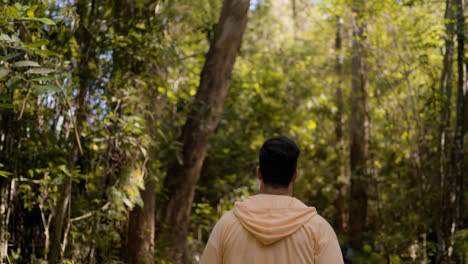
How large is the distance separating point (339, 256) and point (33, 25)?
10.3 ft

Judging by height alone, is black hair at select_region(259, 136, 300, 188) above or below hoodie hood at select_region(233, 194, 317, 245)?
above

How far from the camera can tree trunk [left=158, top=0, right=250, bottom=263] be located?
587cm

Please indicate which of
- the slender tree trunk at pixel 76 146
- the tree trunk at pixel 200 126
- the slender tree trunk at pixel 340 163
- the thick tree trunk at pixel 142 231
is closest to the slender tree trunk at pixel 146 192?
the thick tree trunk at pixel 142 231

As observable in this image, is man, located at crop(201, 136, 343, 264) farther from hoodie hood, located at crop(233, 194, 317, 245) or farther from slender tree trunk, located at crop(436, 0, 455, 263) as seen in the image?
slender tree trunk, located at crop(436, 0, 455, 263)

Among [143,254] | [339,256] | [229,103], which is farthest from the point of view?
[229,103]

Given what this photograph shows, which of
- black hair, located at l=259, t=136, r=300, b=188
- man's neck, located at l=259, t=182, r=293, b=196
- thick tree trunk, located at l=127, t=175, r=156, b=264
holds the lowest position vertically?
thick tree trunk, located at l=127, t=175, r=156, b=264

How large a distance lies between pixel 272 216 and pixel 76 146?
8.03 ft

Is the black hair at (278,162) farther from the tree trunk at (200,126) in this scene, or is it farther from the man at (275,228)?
the tree trunk at (200,126)

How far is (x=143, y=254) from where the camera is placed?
5277mm

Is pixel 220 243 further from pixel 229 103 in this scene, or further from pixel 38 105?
pixel 229 103

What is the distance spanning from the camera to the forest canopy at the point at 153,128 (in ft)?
13.2

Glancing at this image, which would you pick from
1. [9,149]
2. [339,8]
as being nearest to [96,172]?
[9,149]

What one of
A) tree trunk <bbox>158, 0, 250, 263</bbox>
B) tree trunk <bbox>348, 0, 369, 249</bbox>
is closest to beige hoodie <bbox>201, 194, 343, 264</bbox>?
tree trunk <bbox>158, 0, 250, 263</bbox>

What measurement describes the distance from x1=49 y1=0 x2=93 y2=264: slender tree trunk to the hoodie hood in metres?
1.90
